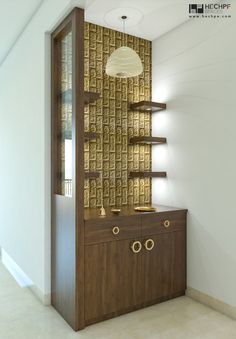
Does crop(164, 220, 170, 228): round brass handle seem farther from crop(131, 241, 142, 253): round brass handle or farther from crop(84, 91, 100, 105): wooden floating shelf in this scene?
crop(84, 91, 100, 105): wooden floating shelf

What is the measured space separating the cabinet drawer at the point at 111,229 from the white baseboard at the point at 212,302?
0.92 meters

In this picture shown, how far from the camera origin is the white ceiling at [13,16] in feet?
9.68

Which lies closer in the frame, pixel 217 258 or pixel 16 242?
pixel 217 258

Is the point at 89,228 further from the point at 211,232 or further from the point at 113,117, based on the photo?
the point at 113,117

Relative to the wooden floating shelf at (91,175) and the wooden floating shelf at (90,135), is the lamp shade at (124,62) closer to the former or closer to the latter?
the wooden floating shelf at (90,135)

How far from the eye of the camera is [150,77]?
12.1 ft

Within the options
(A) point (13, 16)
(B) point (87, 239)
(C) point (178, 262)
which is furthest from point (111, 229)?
(A) point (13, 16)

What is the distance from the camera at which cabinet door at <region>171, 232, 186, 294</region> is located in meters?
3.04

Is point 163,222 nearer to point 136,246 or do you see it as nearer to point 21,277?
point 136,246

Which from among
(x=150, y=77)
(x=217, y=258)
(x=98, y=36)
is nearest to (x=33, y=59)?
(x=98, y=36)

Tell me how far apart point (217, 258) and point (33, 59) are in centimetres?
282

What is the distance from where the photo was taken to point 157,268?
2906 mm

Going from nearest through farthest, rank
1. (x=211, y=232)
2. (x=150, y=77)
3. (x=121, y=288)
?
(x=121, y=288), (x=211, y=232), (x=150, y=77)

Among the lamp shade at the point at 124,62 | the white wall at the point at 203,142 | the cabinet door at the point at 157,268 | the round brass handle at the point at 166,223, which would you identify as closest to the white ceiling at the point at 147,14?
the white wall at the point at 203,142
